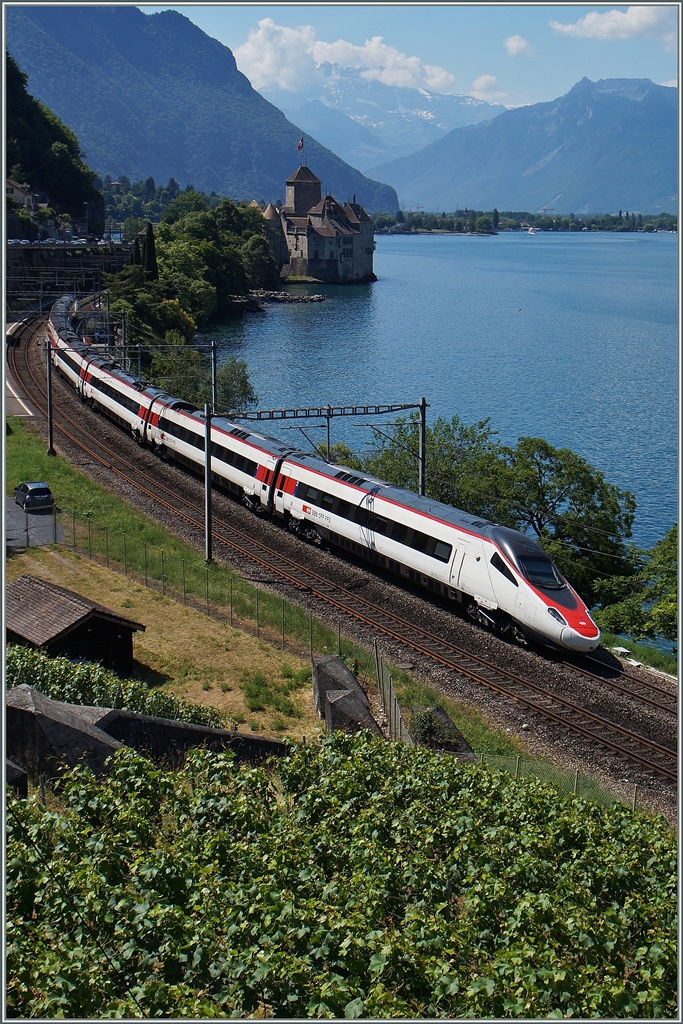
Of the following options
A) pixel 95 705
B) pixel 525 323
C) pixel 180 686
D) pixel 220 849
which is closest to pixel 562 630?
pixel 180 686

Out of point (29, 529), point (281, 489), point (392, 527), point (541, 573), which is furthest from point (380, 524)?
point (29, 529)


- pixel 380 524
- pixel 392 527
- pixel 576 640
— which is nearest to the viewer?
pixel 576 640

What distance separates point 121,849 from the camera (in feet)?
43.4

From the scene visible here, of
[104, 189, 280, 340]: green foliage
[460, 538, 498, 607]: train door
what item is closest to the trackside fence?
[460, 538, 498, 607]: train door

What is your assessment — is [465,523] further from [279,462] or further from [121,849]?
[121,849]

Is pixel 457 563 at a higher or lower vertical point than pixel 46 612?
higher

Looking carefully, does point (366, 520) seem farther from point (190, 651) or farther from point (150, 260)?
point (150, 260)

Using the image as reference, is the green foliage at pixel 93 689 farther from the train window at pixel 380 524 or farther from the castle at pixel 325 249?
the castle at pixel 325 249

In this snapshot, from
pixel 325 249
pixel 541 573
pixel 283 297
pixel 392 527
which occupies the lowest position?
pixel 541 573

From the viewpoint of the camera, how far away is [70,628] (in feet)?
78.2

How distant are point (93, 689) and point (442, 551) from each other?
1208 cm

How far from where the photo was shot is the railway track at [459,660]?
22.3 metres

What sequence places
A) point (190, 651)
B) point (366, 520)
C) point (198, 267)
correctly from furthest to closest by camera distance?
point (198, 267) → point (366, 520) → point (190, 651)

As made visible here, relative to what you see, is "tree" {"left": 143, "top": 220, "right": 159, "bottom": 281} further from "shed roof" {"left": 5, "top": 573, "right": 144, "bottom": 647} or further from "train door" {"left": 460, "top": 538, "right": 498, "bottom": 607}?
"train door" {"left": 460, "top": 538, "right": 498, "bottom": 607}
